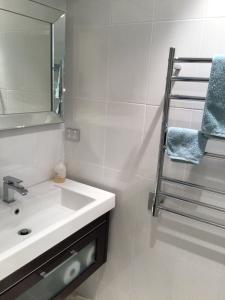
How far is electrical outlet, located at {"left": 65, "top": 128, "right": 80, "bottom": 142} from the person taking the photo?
164 cm

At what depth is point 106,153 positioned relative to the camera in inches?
60.9

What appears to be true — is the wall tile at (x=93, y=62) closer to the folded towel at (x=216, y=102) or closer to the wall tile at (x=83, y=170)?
the wall tile at (x=83, y=170)

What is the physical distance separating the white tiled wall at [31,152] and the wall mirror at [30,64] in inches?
1.9

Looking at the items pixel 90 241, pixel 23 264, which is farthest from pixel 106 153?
pixel 23 264

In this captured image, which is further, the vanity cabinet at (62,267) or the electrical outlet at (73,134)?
the electrical outlet at (73,134)

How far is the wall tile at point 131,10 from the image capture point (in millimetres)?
1257

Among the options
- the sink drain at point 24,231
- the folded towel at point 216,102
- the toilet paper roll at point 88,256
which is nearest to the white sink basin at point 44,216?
the sink drain at point 24,231

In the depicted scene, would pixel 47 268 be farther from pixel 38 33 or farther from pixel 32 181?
pixel 38 33

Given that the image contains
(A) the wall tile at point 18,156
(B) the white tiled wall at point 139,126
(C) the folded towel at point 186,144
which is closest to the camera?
(C) the folded towel at point 186,144

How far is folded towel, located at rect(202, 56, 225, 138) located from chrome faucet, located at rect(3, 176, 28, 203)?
0.89 meters

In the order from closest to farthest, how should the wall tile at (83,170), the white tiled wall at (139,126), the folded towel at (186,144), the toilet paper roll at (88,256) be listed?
the folded towel at (186,144) → the white tiled wall at (139,126) → the toilet paper roll at (88,256) → the wall tile at (83,170)

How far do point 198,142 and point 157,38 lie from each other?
544 millimetres

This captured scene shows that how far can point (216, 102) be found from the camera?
40.5 inches

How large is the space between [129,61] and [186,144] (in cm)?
54
